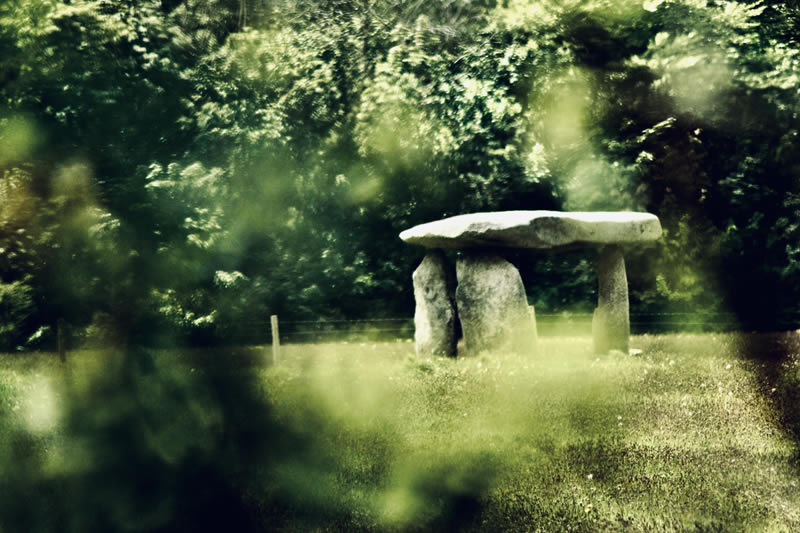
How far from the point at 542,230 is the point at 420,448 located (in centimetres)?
543

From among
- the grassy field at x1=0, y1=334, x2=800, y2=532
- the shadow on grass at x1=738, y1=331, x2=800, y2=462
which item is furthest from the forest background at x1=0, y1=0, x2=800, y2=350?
the grassy field at x1=0, y1=334, x2=800, y2=532

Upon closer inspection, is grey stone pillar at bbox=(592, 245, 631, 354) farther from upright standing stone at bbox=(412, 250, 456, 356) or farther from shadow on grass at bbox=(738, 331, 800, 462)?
upright standing stone at bbox=(412, 250, 456, 356)

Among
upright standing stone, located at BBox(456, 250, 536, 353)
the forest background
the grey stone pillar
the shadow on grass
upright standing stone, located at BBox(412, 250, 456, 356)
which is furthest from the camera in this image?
the forest background

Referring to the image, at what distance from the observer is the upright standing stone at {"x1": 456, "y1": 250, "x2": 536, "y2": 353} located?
11023mm

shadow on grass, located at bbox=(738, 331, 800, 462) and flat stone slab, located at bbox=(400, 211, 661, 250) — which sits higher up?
flat stone slab, located at bbox=(400, 211, 661, 250)

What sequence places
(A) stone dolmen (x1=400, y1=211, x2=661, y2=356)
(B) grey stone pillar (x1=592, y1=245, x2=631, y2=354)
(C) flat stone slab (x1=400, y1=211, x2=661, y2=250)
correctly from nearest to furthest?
(C) flat stone slab (x1=400, y1=211, x2=661, y2=250)
(A) stone dolmen (x1=400, y1=211, x2=661, y2=356)
(B) grey stone pillar (x1=592, y1=245, x2=631, y2=354)

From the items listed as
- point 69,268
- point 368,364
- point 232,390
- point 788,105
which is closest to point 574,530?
point 232,390

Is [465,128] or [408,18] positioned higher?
[408,18]

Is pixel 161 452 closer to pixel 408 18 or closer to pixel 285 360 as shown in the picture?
pixel 285 360

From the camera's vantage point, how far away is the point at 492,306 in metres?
11.2

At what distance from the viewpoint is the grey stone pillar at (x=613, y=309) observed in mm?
11508

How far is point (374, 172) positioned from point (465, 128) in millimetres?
2003

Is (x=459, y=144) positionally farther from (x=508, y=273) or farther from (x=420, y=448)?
(x=420, y=448)

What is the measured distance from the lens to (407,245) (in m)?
15.9
